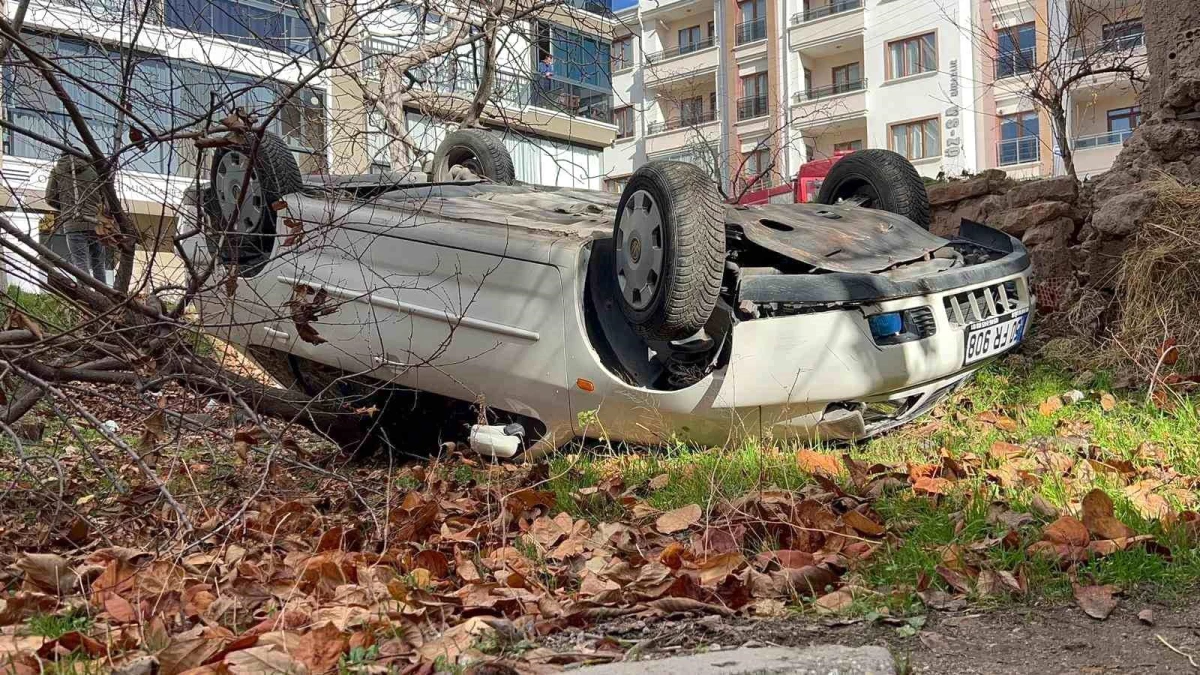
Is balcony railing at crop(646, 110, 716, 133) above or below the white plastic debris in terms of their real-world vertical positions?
above

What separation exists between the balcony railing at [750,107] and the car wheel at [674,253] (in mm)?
33102

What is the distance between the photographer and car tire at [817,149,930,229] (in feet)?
16.8

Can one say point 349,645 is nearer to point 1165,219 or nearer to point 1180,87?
point 1165,219

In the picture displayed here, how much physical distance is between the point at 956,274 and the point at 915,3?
3064 centimetres

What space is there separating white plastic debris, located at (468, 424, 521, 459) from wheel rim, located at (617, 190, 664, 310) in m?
0.86

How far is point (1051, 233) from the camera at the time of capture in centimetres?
635

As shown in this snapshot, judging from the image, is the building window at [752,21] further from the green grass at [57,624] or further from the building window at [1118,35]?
the green grass at [57,624]

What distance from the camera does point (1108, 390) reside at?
16.8ft

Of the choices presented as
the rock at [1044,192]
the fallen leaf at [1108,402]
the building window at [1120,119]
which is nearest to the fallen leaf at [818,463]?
the fallen leaf at [1108,402]

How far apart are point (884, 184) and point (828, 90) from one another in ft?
102

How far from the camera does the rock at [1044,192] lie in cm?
655

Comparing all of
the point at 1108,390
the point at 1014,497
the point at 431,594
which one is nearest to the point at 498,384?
the point at 431,594

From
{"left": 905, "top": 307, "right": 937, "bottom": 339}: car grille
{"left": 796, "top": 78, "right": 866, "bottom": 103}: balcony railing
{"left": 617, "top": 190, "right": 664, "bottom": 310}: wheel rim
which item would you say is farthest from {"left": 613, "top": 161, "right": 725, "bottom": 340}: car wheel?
{"left": 796, "top": 78, "right": 866, "bottom": 103}: balcony railing

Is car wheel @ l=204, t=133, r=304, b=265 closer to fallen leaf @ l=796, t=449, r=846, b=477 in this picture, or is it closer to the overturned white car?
the overturned white car
